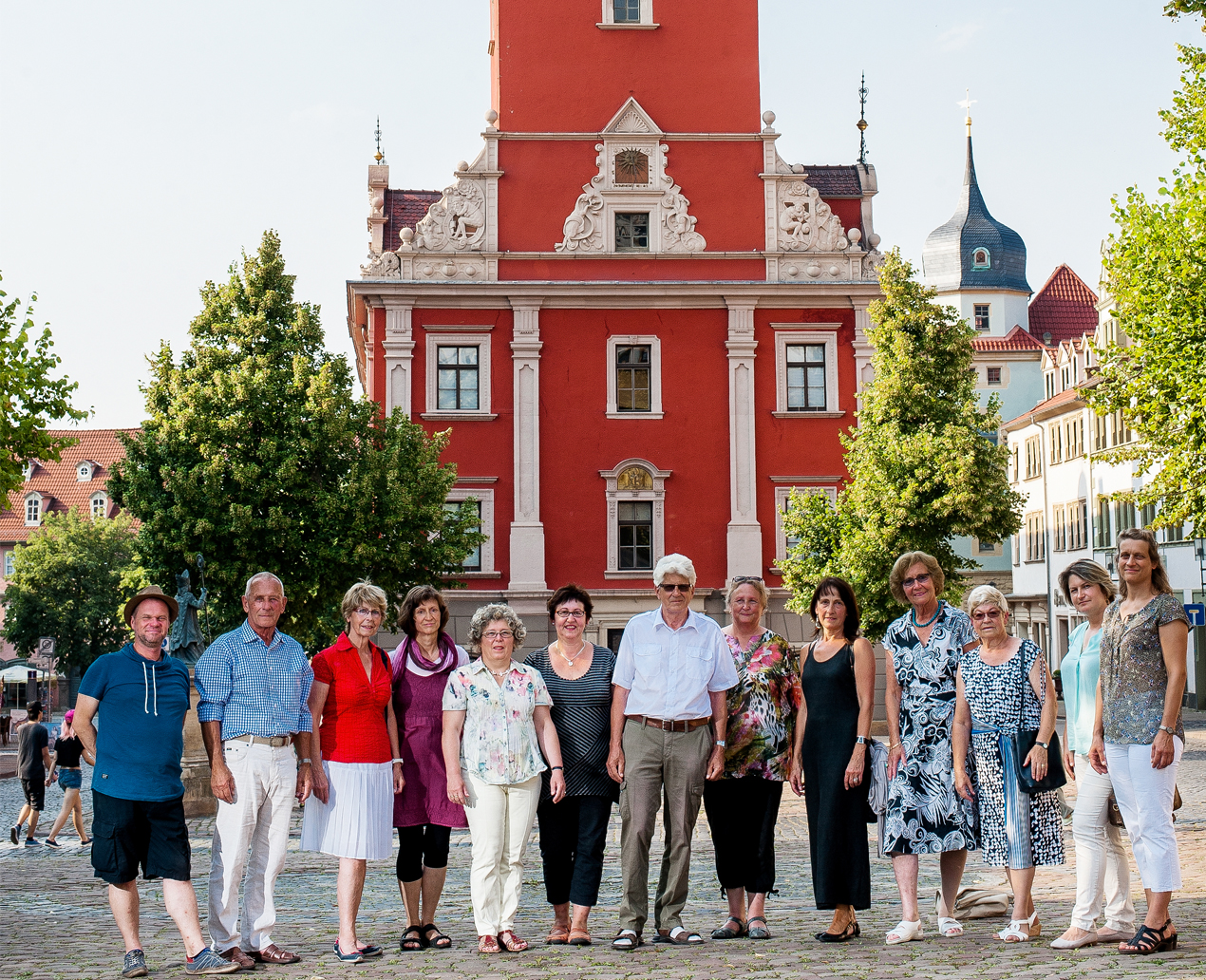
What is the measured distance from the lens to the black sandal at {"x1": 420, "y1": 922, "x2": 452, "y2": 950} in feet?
25.1

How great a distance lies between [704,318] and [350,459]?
9.42 meters

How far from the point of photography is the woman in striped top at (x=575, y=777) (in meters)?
7.79

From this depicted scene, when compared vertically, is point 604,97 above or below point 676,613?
above

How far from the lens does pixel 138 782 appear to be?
23.1 ft

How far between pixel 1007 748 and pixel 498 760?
2.65 m

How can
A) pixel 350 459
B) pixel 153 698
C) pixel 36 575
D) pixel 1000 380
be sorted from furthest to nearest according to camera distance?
1. pixel 1000 380
2. pixel 36 575
3. pixel 350 459
4. pixel 153 698

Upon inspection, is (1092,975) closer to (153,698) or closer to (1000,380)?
(153,698)

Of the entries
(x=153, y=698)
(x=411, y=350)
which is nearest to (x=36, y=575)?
(x=411, y=350)

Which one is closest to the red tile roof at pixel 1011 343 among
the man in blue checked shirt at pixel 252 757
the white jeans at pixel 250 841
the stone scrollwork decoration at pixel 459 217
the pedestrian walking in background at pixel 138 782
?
the stone scrollwork decoration at pixel 459 217

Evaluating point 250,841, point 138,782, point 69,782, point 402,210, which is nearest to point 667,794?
point 250,841

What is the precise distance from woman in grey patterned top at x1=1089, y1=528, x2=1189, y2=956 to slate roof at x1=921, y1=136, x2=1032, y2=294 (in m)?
70.4

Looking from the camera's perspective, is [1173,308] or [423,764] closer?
[423,764]

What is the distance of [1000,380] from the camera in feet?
235

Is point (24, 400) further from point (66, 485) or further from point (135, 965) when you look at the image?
point (66, 485)
